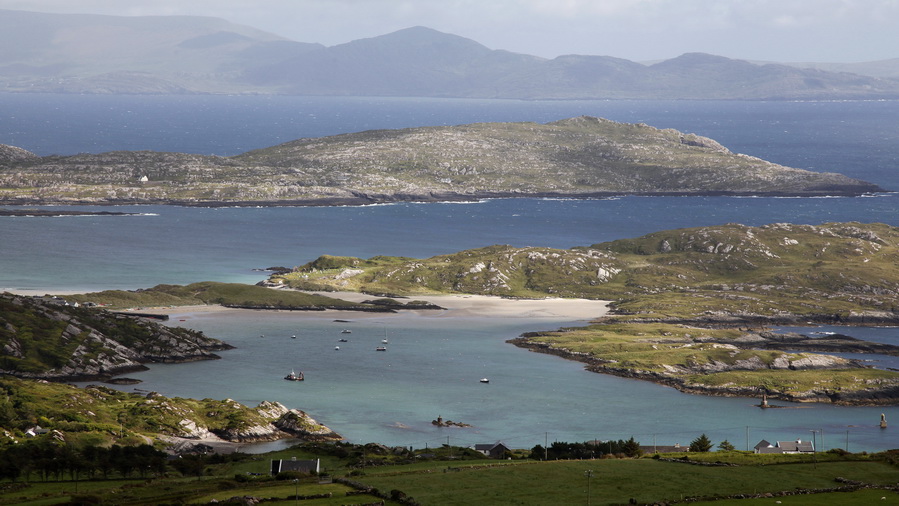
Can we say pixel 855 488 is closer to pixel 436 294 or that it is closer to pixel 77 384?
pixel 77 384

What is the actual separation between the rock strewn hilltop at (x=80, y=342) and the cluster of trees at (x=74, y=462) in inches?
1693

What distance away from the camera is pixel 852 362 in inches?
5689

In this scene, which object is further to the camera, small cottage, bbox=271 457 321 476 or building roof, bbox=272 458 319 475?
building roof, bbox=272 458 319 475

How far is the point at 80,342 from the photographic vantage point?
13662cm

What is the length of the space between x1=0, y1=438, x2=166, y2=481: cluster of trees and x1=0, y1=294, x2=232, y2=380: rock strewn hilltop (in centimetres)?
4301

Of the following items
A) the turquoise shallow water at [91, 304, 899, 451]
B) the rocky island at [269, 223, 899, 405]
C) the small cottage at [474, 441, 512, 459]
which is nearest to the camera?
the small cottage at [474, 441, 512, 459]

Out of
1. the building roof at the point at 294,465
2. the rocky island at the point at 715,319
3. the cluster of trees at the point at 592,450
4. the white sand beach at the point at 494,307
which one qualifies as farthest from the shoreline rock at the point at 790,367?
the building roof at the point at 294,465

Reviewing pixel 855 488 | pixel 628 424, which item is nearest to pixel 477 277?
pixel 628 424

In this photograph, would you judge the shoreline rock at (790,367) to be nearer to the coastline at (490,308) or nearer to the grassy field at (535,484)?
the coastline at (490,308)

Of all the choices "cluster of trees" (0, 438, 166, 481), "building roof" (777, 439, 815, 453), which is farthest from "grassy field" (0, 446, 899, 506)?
"building roof" (777, 439, 815, 453)

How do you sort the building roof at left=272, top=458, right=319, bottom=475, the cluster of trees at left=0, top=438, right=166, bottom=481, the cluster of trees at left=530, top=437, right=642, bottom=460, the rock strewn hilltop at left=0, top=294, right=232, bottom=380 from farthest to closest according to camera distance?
the rock strewn hilltop at left=0, top=294, right=232, bottom=380
the cluster of trees at left=530, top=437, right=642, bottom=460
the building roof at left=272, top=458, right=319, bottom=475
the cluster of trees at left=0, top=438, right=166, bottom=481

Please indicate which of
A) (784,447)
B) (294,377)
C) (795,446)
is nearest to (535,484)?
(784,447)

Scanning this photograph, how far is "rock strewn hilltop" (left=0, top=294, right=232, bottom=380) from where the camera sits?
129625 millimetres

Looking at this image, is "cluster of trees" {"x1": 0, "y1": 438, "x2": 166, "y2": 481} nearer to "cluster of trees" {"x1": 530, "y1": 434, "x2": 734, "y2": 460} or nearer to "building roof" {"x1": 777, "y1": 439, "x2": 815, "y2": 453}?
"cluster of trees" {"x1": 530, "y1": 434, "x2": 734, "y2": 460}
